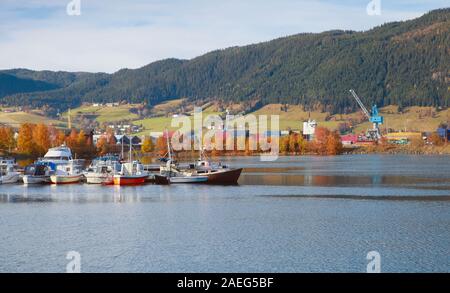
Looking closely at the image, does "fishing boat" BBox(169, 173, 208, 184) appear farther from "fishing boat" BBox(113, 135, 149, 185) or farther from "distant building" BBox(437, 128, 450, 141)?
"distant building" BBox(437, 128, 450, 141)

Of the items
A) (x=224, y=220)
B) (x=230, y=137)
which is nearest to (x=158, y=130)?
(x=230, y=137)

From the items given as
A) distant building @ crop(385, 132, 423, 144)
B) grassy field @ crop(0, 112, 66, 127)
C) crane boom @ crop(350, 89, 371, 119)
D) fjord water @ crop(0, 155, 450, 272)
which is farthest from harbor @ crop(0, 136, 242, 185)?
crane boom @ crop(350, 89, 371, 119)

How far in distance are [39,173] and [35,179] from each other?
2.04 m

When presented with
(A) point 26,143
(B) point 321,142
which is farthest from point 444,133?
(A) point 26,143

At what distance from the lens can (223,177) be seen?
49156 millimetres

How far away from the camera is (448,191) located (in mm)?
42594

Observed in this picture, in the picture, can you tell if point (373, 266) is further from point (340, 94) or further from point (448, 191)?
point (340, 94)

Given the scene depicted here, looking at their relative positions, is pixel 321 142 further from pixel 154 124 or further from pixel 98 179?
pixel 98 179

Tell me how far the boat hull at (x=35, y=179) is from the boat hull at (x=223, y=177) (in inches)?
479

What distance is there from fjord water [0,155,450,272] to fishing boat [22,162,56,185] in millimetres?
6381

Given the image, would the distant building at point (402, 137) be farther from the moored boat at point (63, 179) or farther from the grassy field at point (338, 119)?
the moored boat at point (63, 179)

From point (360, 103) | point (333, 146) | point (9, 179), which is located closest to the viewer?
point (9, 179)

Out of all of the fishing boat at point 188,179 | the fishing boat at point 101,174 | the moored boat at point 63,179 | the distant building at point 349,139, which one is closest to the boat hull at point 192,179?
the fishing boat at point 188,179
